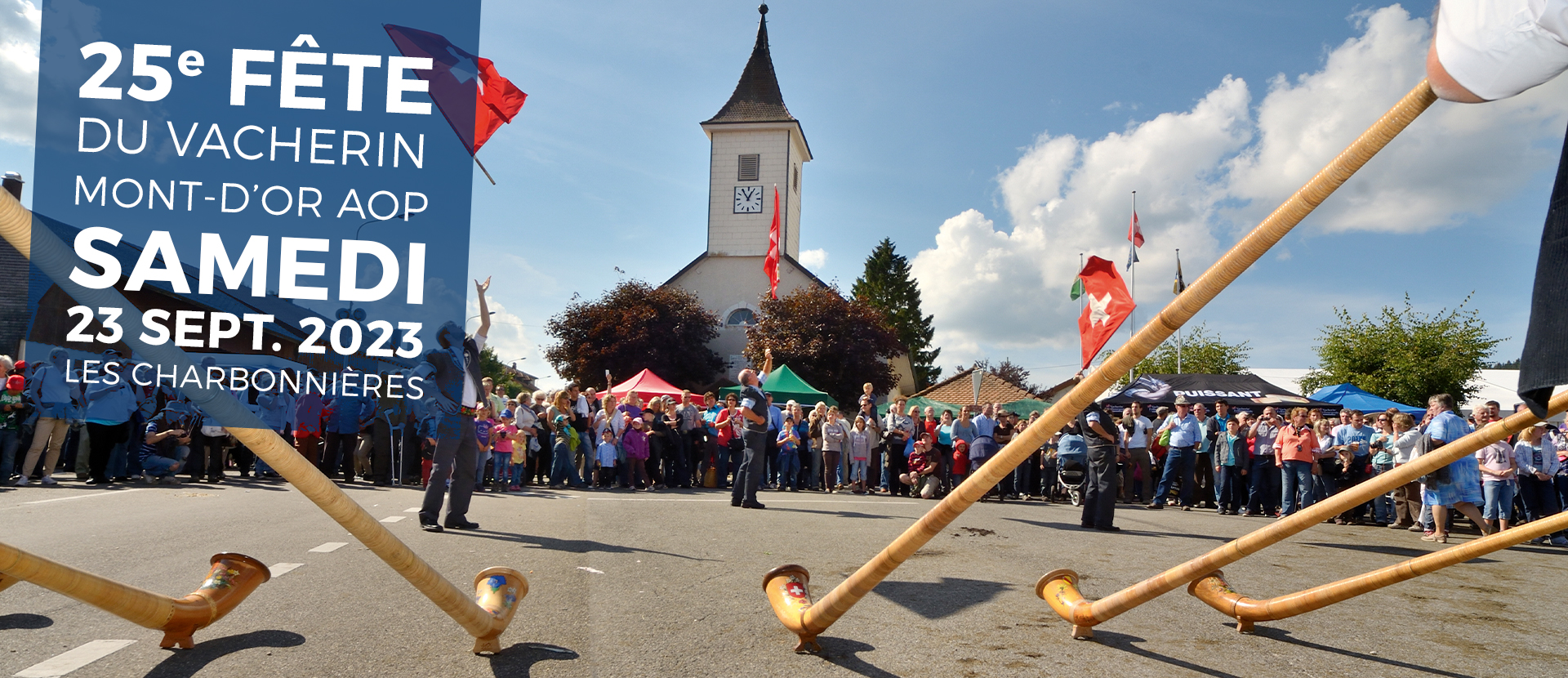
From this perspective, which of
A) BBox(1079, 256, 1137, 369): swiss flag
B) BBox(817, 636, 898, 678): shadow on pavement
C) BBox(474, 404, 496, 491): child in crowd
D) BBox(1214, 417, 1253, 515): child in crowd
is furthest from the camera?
BBox(1079, 256, 1137, 369): swiss flag

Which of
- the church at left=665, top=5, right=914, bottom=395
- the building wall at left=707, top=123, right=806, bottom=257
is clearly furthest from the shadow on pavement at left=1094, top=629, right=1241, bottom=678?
the building wall at left=707, top=123, right=806, bottom=257

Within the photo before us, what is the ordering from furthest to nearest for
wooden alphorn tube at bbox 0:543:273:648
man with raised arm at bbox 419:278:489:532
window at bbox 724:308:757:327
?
window at bbox 724:308:757:327 < man with raised arm at bbox 419:278:489:532 < wooden alphorn tube at bbox 0:543:273:648

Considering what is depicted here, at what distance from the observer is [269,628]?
4145 millimetres

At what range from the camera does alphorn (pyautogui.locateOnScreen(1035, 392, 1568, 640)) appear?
3266 mm

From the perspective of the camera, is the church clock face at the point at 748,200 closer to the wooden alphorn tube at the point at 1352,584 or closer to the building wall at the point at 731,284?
the building wall at the point at 731,284

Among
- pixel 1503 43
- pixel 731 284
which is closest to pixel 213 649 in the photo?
pixel 1503 43

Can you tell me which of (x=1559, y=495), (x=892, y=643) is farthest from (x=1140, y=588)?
(x=1559, y=495)

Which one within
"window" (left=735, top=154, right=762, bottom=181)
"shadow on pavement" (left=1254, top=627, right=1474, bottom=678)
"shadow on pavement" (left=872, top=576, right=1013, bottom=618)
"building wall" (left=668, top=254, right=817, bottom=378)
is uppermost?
"window" (left=735, top=154, right=762, bottom=181)

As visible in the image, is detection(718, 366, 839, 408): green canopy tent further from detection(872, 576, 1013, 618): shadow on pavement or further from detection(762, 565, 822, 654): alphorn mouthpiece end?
detection(762, 565, 822, 654): alphorn mouthpiece end

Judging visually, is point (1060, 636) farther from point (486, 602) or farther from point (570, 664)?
point (486, 602)

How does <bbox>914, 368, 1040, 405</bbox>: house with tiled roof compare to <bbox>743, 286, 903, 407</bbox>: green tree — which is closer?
<bbox>743, 286, 903, 407</bbox>: green tree

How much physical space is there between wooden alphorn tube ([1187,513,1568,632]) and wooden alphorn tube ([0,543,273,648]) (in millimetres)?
4365

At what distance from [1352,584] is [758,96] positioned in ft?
157

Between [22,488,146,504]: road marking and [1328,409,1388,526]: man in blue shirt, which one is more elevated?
[1328,409,1388,526]: man in blue shirt
